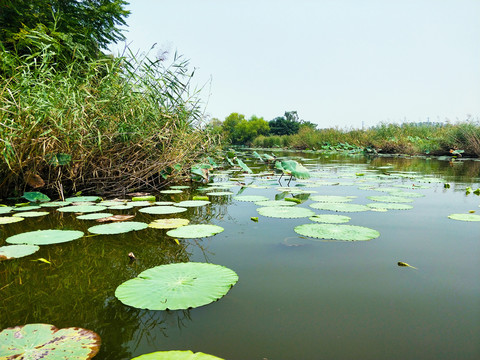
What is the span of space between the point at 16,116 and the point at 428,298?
89.4 inches

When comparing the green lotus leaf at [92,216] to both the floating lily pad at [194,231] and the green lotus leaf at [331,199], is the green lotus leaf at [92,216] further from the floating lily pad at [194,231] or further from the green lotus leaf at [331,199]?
the green lotus leaf at [331,199]

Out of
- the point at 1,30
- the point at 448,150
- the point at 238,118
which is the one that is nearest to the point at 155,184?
the point at 1,30

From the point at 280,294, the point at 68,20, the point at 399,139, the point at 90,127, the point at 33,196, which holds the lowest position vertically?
the point at 280,294

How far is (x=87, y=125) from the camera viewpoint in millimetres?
2057

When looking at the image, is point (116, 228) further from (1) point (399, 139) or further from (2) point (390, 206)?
(1) point (399, 139)

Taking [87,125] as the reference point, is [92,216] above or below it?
below

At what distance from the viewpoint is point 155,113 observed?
2.52 m

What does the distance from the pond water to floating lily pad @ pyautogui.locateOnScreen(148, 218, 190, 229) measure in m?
0.04

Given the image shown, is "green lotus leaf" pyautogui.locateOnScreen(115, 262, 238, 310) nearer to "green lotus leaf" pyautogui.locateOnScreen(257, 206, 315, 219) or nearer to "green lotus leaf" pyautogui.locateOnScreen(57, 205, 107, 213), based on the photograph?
"green lotus leaf" pyautogui.locateOnScreen(257, 206, 315, 219)

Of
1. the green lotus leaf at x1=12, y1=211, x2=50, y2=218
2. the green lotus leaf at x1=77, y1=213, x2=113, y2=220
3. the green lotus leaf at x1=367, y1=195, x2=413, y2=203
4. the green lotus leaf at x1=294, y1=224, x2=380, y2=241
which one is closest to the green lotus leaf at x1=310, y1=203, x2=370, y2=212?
the green lotus leaf at x1=367, y1=195, x2=413, y2=203

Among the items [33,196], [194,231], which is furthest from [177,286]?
[33,196]

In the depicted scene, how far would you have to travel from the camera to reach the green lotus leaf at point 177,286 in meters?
0.72

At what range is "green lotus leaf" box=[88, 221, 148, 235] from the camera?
4.32ft

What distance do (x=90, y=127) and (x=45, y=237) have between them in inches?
41.7
